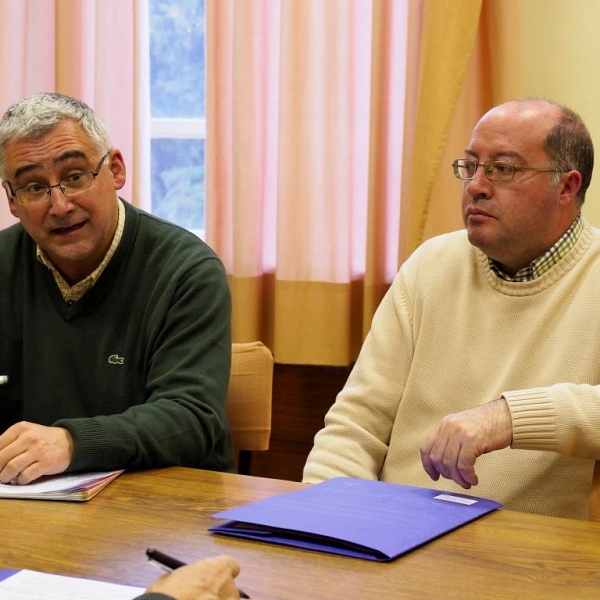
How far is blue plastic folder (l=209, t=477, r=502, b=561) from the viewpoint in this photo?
128 cm

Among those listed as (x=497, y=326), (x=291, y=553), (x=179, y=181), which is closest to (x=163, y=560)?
(x=291, y=553)

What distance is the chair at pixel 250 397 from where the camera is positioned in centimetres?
202

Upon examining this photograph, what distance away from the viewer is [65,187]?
2.08m

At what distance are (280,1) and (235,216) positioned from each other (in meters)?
0.68

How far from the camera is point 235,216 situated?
10.0 ft

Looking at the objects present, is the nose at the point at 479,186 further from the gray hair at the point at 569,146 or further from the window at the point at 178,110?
the window at the point at 178,110

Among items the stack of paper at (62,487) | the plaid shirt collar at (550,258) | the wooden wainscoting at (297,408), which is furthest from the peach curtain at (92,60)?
the stack of paper at (62,487)

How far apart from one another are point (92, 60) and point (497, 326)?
6.22 ft

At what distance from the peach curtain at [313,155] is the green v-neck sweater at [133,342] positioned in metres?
0.86

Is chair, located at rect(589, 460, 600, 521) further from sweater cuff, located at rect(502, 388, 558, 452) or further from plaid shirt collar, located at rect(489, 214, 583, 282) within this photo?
plaid shirt collar, located at rect(489, 214, 583, 282)

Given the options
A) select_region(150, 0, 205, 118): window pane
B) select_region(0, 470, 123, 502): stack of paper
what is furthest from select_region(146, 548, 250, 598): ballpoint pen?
select_region(150, 0, 205, 118): window pane

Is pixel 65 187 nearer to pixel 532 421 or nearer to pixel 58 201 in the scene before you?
pixel 58 201

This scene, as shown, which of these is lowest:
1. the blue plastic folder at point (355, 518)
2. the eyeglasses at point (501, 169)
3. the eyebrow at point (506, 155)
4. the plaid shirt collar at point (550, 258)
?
the blue plastic folder at point (355, 518)

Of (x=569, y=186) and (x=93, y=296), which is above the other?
(x=569, y=186)
